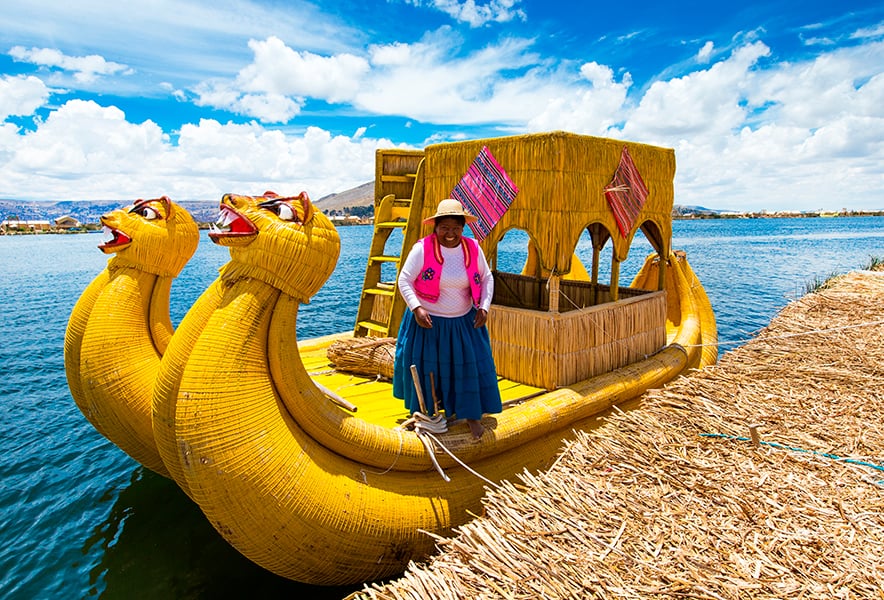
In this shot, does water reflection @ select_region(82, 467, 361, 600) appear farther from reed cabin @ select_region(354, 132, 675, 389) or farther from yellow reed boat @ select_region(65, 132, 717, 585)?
reed cabin @ select_region(354, 132, 675, 389)

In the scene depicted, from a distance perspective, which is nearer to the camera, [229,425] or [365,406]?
[229,425]

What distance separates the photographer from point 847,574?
2537mm

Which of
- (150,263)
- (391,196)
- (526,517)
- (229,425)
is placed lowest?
(526,517)

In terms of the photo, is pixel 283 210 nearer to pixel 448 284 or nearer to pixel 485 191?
pixel 448 284

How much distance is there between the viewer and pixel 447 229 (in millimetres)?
3809

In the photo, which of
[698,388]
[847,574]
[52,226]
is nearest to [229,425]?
[847,574]

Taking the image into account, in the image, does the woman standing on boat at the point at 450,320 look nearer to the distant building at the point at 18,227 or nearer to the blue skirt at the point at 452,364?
the blue skirt at the point at 452,364

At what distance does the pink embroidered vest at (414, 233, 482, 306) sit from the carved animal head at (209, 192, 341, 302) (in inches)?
30.2

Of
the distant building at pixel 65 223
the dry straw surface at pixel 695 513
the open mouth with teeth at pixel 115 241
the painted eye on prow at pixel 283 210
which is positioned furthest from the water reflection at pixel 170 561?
the distant building at pixel 65 223

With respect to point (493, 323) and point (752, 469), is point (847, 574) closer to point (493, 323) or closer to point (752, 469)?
point (752, 469)

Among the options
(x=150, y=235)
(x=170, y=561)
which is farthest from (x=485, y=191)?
(x=170, y=561)

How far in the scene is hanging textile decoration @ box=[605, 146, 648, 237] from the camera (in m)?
5.70

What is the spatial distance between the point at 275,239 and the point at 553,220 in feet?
9.65

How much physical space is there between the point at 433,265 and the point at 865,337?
7730 millimetres
